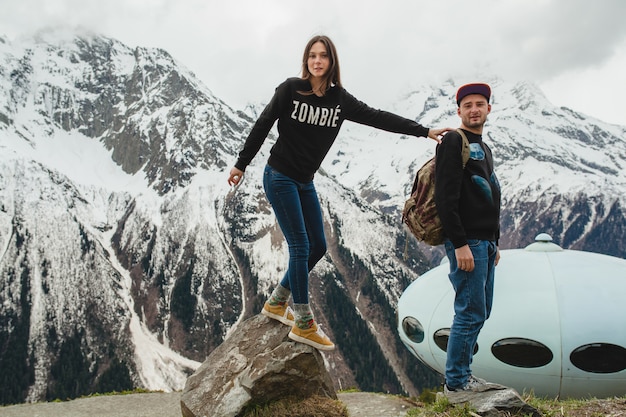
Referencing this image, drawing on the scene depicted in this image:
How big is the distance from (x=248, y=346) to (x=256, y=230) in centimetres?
19204

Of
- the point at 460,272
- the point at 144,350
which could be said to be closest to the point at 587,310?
the point at 460,272

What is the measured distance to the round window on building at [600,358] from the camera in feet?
34.9

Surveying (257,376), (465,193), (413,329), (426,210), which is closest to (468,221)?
(465,193)

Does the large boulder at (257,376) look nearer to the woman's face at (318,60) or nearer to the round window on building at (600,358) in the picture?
the woman's face at (318,60)

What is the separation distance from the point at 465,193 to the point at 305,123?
7.59 feet

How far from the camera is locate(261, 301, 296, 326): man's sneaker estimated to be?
28.3 ft

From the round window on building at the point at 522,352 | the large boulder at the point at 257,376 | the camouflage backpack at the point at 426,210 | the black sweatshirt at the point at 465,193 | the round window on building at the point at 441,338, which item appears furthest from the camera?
the round window on building at the point at 441,338

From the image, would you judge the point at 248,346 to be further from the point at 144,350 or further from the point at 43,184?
the point at 43,184

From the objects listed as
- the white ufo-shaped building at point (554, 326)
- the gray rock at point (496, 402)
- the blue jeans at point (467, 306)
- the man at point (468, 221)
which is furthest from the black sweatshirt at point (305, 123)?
the white ufo-shaped building at point (554, 326)

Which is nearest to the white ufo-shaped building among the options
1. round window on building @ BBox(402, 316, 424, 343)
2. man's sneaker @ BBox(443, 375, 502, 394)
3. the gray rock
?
round window on building @ BBox(402, 316, 424, 343)

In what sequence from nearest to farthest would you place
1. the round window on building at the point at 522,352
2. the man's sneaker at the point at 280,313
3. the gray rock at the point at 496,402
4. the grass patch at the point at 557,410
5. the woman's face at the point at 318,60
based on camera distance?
1. the gray rock at the point at 496,402
2. the grass patch at the point at 557,410
3. the woman's face at the point at 318,60
4. the man's sneaker at the point at 280,313
5. the round window on building at the point at 522,352

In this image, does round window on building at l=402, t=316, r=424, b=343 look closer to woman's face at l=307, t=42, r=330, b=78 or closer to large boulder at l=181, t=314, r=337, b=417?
large boulder at l=181, t=314, r=337, b=417

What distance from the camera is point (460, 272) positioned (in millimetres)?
6398

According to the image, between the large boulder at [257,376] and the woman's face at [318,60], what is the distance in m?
4.31
